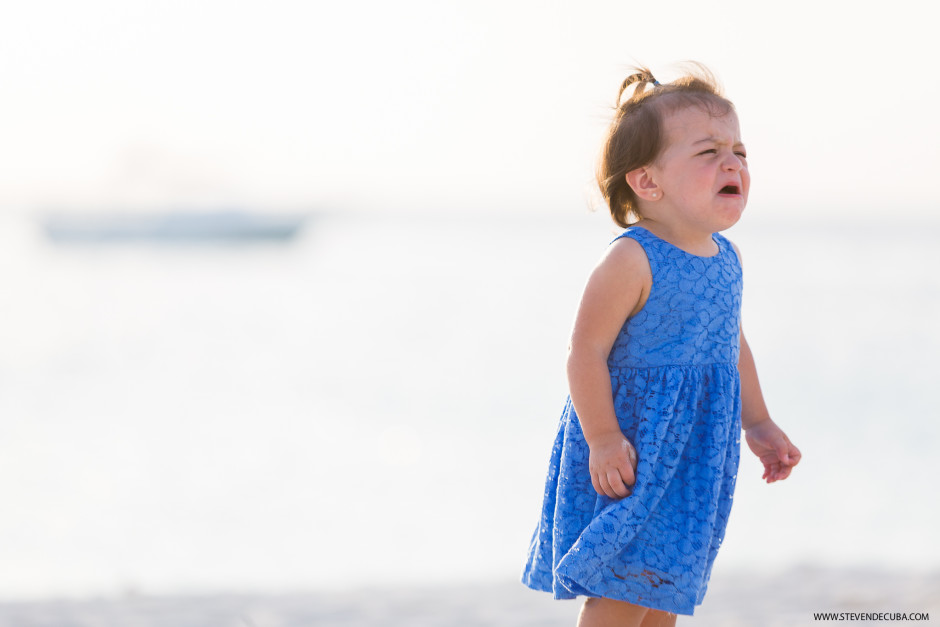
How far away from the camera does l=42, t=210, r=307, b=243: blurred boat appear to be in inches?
1592

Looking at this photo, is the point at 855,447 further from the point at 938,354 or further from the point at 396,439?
the point at 938,354

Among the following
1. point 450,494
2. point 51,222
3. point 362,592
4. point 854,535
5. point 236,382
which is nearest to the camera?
point 362,592

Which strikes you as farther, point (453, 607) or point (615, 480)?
point (453, 607)

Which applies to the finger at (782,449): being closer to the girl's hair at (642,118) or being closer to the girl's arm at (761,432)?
the girl's arm at (761,432)

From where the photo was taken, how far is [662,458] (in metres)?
1.81

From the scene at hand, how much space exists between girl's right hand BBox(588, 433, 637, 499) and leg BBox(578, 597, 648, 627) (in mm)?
220

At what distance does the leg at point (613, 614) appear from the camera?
1847mm

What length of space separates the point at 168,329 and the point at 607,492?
17.3m

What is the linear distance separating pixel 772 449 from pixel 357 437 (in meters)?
7.48

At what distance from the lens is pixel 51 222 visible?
40719mm

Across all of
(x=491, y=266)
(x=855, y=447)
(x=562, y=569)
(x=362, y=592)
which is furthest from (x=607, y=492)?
(x=491, y=266)

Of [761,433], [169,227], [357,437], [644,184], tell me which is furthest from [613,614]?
[169,227]

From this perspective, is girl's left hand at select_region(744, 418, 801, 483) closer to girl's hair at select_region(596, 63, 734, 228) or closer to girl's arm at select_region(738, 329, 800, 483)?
girl's arm at select_region(738, 329, 800, 483)

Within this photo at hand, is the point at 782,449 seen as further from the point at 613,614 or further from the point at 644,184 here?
the point at 644,184
